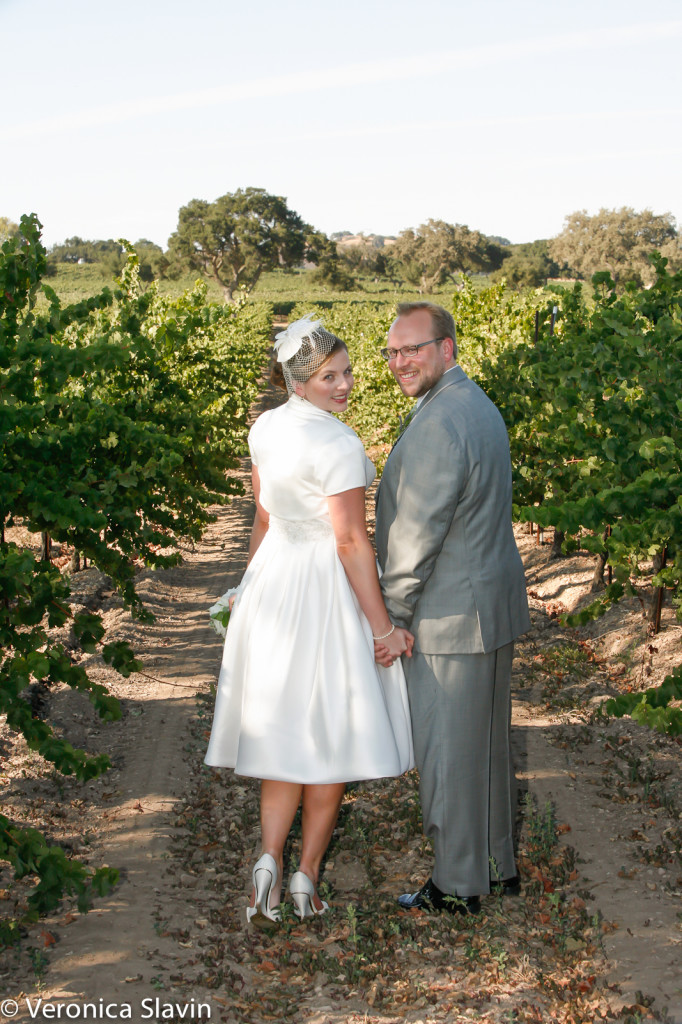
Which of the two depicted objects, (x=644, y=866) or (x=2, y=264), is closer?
(x=2, y=264)

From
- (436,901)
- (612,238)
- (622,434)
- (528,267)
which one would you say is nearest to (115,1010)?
(436,901)

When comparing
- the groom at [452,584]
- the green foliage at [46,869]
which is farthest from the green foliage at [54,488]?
the groom at [452,584]

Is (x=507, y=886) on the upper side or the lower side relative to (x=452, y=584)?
lower

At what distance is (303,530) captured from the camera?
308 centimetres

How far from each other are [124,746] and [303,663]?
2.38m

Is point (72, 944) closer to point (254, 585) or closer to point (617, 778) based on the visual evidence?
point (254, 585)

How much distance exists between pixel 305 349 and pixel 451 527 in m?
0.75

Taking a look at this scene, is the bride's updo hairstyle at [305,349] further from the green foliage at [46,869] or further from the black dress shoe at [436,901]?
the black dress shoe at [436,901]

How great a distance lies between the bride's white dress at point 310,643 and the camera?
9.77 feet

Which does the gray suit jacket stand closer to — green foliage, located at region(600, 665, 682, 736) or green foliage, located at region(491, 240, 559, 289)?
green foliage, located at region(600, 665, 682, 736)

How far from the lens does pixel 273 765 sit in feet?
9.95

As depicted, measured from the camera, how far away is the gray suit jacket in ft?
9.50

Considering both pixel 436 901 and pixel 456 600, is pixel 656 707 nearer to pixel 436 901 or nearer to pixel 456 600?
pixel 456 600

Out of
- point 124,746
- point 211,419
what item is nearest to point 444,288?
point 211,419
